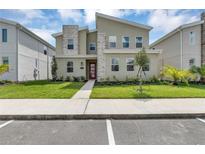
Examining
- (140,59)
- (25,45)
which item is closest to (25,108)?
(140,59)

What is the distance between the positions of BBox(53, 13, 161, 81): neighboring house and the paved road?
12.4 metres

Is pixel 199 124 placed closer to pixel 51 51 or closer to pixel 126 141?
pixel 126 141

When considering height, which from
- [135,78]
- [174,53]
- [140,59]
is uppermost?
[174,53]

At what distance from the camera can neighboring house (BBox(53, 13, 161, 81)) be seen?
18.2 metres

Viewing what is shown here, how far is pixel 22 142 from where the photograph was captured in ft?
13.6

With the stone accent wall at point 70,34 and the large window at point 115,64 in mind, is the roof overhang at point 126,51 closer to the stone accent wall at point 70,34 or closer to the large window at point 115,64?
the large window at point 115,64

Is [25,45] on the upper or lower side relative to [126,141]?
upper

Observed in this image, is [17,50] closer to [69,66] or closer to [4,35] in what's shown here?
[4,35]

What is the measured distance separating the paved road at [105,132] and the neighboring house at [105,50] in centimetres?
1242

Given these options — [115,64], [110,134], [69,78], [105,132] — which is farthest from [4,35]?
[110,134]

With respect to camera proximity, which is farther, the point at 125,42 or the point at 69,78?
the point at 125,42

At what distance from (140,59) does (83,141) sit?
29.5 ft

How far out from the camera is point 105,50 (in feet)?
58.7

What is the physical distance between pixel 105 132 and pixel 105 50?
540 inches
